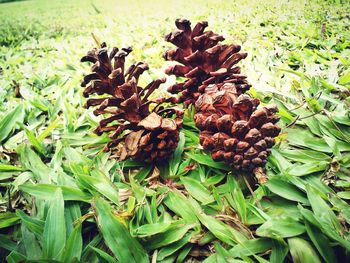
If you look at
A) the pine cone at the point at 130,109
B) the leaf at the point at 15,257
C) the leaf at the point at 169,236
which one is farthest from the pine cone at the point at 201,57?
the leaf at the point at 15,257

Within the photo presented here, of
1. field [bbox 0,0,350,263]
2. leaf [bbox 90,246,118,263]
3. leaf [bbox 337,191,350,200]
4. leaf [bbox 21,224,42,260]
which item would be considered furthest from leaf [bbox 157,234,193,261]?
leaf [bbox 337,191,350,200]

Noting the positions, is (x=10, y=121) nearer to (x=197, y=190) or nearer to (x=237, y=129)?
(x=197, y=190)

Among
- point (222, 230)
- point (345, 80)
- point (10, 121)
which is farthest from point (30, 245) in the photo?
point (345, 80)

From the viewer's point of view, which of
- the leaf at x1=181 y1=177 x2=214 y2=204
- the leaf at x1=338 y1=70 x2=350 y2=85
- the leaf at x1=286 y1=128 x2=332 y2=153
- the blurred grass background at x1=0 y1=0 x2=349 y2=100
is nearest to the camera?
the leaf at x1=181 y1=177 x2=214 y2=204

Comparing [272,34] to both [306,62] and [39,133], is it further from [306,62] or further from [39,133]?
[39,133]

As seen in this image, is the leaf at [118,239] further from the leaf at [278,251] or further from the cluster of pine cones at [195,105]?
the leaf at [278,251]

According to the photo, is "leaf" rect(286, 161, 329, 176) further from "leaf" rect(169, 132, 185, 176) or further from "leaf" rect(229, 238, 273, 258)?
"leaf" rect(169, 132, 185, 176)

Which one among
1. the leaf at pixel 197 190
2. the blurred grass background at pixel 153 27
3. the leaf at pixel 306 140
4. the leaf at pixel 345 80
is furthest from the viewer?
the blurred grass background at pixel 153 27
